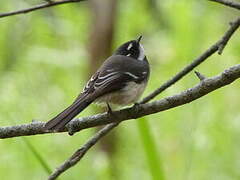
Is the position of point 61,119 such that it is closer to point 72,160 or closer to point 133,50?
point 72,160

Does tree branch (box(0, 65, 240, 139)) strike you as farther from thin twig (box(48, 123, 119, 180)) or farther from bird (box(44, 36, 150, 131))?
thin twig (box(48, 123, 119, 180))

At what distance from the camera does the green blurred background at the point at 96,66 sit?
4.76 metres

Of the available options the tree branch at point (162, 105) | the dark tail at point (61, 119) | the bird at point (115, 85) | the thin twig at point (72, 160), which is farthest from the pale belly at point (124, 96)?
the tree branch at point (162, 105)

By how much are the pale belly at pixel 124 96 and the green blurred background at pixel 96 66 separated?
0.57m

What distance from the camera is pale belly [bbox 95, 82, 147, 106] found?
3.13 m

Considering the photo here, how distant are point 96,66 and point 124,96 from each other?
3.57m

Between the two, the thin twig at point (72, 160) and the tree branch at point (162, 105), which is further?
the thin twig at point (72, 160)

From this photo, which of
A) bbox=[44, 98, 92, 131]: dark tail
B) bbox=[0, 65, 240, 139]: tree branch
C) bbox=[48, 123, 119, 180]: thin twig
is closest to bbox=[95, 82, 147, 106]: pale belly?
bbox=[48, 123, 119, 180]: thin twig

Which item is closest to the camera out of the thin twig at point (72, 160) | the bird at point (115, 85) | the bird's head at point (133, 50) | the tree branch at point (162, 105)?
the tree branch at point (162, 105)

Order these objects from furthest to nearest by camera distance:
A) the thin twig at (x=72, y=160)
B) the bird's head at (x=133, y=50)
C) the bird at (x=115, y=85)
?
1. the bird's head at (x=133, y=50)
2. the bird at (x=115, y=85)
3. the thin twig at (x=72, y=160)

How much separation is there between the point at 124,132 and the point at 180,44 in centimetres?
165

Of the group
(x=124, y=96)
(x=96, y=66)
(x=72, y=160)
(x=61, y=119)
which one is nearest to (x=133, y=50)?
(x=124, y=96)

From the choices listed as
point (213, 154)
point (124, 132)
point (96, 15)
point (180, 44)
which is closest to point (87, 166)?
point (213, 154)

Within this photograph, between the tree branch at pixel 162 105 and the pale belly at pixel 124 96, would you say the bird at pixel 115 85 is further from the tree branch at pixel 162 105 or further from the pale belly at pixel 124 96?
the tree branch at pixel 162 105
